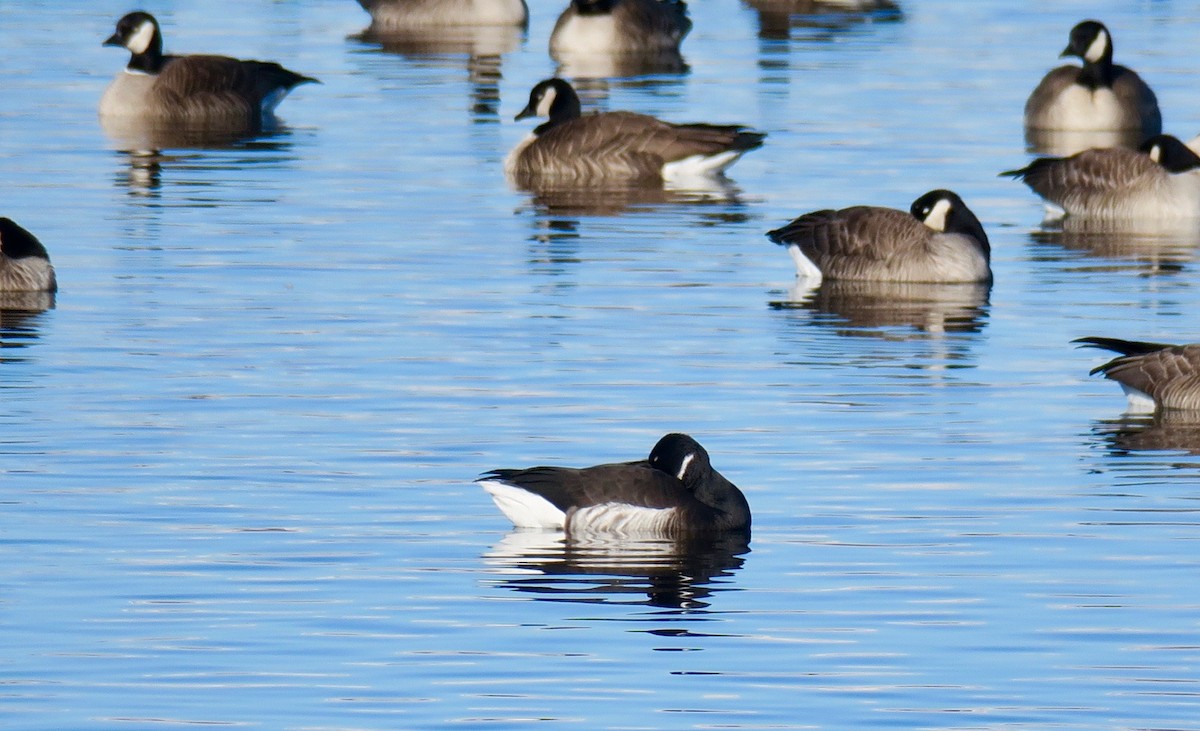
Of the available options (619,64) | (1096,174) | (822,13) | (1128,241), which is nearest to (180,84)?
(619,64)

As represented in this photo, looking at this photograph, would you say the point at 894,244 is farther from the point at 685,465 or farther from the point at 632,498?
the point at 632,498

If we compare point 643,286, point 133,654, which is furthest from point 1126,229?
point 133,654

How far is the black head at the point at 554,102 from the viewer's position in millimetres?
29594

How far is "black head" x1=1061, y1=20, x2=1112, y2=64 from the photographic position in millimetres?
31812

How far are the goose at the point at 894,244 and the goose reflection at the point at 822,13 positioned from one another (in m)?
23.4

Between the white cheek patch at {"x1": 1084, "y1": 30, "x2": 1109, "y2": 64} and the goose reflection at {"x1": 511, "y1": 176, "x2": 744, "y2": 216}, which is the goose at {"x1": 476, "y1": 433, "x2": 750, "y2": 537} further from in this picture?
the white cheek patch at {"x1": 1084, "y1": 30, "x2": 1109, "y2": 64}

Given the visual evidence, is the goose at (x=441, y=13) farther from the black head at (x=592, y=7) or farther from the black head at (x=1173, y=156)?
the black head at (x=1173, y=156)

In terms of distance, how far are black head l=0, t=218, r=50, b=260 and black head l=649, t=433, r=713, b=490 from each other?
8.56 meters

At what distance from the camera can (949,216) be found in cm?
2208

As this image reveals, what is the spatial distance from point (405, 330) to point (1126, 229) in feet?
31.0

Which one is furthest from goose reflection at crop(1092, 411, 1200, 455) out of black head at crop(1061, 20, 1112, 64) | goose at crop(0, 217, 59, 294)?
black head at crop(1061, 20, 1112, 64)

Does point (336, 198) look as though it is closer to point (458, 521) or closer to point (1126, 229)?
point (1126, 229)

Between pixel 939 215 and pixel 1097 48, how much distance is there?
1089cm

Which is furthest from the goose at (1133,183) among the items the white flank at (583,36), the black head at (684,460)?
the white flank at (583,36)
